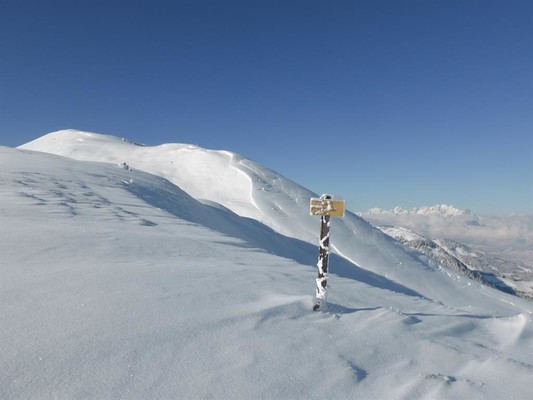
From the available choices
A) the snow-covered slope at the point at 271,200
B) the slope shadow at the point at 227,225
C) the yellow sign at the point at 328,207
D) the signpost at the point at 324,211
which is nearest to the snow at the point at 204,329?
the signpost at the point at 324,211

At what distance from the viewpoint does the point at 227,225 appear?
32.4 meters

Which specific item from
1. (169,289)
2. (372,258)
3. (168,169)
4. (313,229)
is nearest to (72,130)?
(168,169)

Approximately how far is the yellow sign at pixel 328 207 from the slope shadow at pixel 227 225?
49.6 feet

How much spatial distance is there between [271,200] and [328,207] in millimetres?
49197

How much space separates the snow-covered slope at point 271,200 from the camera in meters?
44.8

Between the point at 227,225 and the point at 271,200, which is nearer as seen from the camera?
the point at 227,225

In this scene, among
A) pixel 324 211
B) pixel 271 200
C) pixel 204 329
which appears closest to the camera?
pixel 204 329

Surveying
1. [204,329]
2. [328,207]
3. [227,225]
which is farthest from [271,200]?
[204,329]

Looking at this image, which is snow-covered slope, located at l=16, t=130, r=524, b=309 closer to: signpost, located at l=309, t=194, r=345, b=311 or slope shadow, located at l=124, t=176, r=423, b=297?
slope shadow, located at l=124, t=176, r=423, b=297

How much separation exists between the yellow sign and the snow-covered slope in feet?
85.9

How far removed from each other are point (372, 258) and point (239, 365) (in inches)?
1784

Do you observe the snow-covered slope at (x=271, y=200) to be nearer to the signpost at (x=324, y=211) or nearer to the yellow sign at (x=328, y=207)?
the signpost at (x=324, y=211)

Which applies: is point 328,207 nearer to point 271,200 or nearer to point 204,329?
point 204,329

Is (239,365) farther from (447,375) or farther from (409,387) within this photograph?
(447,375)
